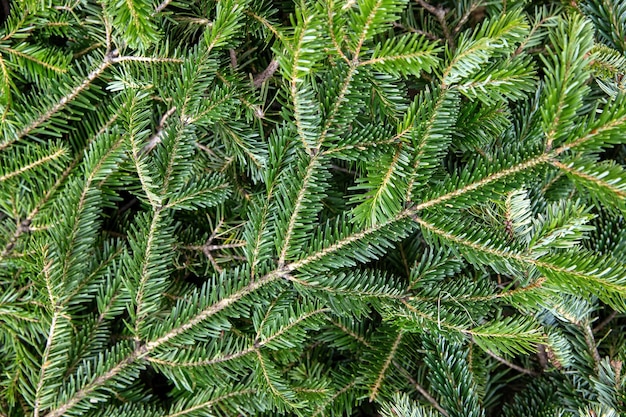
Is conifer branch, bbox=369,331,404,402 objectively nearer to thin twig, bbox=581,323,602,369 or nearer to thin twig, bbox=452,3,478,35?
thin twig, bbox=581,323,602,369

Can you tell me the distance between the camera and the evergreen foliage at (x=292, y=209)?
0.60 meters

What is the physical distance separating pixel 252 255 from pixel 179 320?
14 centimetres

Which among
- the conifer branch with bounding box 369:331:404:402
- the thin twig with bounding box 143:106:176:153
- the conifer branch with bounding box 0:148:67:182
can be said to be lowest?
the conifer branch with bounding box 369:331:404:402

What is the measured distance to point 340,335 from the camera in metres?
0.82

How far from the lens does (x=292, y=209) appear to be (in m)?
0.65

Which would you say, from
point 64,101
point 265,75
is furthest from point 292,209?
point 64,101

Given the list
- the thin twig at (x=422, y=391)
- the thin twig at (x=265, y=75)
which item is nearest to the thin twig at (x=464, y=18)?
the thin twig at (x=265, y=75)

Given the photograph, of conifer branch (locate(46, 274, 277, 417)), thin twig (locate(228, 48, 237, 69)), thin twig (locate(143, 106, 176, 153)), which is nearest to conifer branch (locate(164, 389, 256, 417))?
conifer branch (locate(46, 274, 277, 417))

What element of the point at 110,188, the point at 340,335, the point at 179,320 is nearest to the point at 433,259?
the point at 340,335

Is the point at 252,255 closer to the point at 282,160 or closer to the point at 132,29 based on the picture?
the point at 282,160

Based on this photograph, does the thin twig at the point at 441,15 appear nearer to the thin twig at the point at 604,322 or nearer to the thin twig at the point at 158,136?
the thin twig at the point at 158,136

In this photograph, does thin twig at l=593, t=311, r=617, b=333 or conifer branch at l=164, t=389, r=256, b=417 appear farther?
thin twig at l=593, t=311, r=617, b=333

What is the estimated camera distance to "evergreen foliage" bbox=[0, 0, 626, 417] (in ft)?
1.96

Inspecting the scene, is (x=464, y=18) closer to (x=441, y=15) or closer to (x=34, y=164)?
(x=441, y=15)
